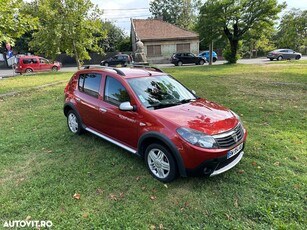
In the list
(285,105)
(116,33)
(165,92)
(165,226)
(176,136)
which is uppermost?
(116,33)

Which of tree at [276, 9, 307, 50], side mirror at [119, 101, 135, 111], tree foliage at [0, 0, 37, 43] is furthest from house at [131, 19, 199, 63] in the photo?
side mirror at [119, 101, 135, 111]

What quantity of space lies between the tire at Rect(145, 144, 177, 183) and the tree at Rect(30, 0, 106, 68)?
17.2 metres

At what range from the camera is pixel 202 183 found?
129 inches

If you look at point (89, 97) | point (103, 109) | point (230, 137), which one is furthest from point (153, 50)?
point (230, 137)

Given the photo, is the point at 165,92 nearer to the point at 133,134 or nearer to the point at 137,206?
the point at 133,134

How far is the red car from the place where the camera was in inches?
116

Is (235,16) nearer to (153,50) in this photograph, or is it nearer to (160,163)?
(153,50)

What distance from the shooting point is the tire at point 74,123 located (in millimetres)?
4898

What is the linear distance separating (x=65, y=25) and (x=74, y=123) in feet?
51.6

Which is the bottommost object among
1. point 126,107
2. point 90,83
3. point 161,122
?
point 161,122

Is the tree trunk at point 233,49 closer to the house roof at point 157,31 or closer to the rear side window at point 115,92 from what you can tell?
the house roof at point 157,31

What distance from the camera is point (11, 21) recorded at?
898 cm

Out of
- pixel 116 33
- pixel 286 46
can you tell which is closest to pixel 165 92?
pixel 116 33

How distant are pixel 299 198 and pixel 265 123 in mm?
2792
